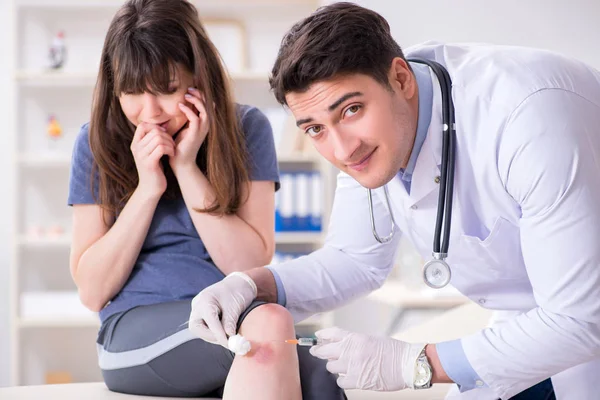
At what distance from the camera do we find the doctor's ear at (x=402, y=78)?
1273mm

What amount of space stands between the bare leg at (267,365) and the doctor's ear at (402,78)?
42 centimetres

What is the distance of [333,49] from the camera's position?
1207 mm

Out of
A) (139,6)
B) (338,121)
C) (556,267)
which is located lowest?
(556,267)

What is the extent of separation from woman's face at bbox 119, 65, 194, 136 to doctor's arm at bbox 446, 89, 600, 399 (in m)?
0.67

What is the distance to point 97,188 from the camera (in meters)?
1.59

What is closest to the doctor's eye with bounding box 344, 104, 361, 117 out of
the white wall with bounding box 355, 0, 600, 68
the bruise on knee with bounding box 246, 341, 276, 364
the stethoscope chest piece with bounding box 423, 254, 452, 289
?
the stethoscope chest piece with bounding box 423, 254, 452, 289

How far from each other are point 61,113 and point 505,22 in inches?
86.6

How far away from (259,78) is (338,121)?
2440 mm

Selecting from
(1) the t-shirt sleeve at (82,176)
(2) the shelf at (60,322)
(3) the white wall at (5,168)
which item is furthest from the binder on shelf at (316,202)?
(1) the t-shirt sleeve at (82,176)

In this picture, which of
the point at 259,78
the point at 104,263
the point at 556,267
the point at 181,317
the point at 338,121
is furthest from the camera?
the point at 259,78

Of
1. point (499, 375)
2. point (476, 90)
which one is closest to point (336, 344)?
point (499, 375)

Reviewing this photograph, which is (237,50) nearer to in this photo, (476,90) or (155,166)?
(155,166)

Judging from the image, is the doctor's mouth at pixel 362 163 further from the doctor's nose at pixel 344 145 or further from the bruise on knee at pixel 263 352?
the bruise on knee at pixel 263 352

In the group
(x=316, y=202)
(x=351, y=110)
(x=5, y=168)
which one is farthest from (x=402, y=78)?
(x=5, y=168)
